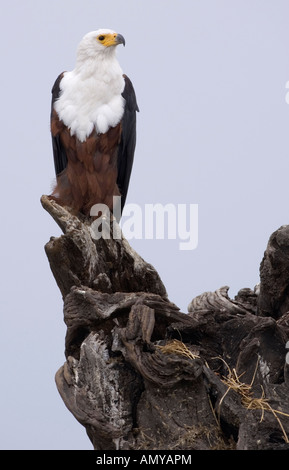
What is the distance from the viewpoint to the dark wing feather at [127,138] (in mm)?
8766

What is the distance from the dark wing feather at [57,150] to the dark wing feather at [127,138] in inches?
24.6

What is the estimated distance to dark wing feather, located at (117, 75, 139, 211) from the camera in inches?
345

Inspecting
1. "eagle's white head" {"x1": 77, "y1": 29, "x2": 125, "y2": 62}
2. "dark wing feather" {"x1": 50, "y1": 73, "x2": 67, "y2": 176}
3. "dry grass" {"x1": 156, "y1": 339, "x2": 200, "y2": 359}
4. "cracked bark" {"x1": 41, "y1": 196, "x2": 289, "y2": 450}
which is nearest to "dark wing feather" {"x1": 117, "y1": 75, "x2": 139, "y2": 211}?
"eagle's white head" {"x1": 77, "y1": 29, "x2": 125, "y2": 62}

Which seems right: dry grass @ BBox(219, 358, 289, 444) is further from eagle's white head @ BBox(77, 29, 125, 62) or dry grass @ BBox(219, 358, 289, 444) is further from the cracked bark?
eagle's white head @ BBox(77, 29, 125, 62)

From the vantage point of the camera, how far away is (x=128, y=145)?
8898 mm

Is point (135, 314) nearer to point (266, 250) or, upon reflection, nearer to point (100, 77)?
Result: point (266, 250)

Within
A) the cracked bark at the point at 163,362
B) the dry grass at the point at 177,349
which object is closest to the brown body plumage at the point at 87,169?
the cracked bark at the point at 163,362

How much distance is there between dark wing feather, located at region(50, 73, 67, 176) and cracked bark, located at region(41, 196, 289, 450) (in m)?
1.52

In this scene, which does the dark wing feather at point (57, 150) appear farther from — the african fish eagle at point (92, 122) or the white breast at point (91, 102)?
the white breast at point (91, 102)

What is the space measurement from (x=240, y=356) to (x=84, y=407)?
4.54 feet

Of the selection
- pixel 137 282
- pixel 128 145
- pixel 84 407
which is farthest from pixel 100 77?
pixel 84 407

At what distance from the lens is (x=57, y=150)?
8.95 meters

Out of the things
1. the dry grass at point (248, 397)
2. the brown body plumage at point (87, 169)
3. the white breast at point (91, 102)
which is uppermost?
the white breast at point (91, 102)

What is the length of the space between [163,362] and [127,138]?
3.31 m
